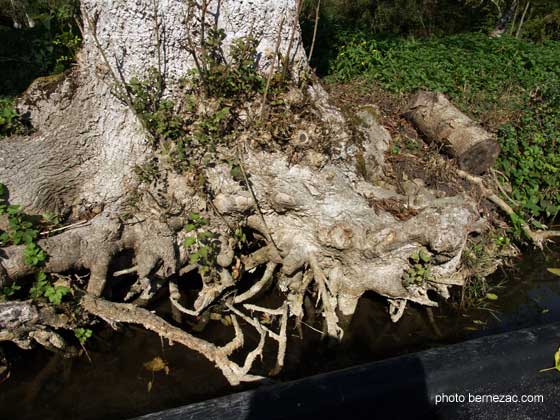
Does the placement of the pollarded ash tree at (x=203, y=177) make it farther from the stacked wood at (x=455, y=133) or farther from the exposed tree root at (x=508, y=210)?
the stacked wood at (x=455, y=133)

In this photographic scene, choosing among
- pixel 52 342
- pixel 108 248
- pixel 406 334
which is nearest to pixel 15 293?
pixel 52 342

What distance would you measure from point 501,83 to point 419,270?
438 centimetres

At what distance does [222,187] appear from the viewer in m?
3.92

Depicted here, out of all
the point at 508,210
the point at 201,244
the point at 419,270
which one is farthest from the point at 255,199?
the point at 508,210

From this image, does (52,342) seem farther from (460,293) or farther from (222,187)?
(460,293)

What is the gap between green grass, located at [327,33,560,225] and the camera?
17.7 ft

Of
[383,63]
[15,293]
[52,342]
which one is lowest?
[52,342]

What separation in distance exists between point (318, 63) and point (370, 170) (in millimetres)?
3062

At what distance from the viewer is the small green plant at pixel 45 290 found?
3.52m

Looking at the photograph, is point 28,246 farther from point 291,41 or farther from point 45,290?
point 291,41

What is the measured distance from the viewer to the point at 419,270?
3.89m

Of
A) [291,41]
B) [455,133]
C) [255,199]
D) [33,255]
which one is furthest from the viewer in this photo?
[455,133]

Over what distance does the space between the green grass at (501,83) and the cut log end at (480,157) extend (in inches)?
15.0

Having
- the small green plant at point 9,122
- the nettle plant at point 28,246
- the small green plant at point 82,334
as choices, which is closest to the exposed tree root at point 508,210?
the small green plant at point 82,334
